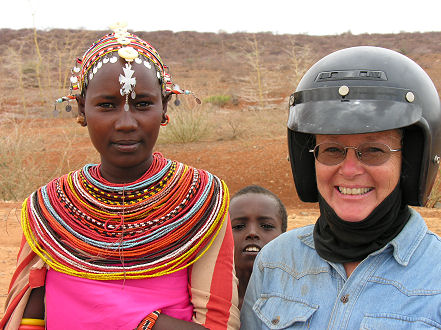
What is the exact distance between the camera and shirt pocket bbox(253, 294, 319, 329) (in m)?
1.88

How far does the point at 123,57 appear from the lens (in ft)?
7.06

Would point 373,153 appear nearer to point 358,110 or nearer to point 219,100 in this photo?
point 358,110

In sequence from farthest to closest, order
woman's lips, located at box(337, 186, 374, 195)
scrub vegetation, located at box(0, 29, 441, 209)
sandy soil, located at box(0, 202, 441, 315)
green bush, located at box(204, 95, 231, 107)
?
green bush, located at box(204, 95, 231, 107) < scrub vegetation, located at box(0, 29, 441, 209) < sandy soil, located at box(0, 202, 441, 315) < woman's lips, located at box(337, 186, 374, 195)

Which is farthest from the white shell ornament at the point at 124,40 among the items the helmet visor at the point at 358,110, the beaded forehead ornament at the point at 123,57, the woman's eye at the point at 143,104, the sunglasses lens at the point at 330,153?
the sunglasses lens at the point at 330,153

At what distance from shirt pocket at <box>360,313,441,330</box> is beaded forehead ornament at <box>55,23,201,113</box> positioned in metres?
1.24

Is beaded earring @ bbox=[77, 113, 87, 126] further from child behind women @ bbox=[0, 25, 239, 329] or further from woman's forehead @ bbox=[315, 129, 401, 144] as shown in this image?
woman's forehead @ bbox=[315, 129, 401, 144]

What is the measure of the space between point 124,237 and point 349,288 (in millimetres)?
958

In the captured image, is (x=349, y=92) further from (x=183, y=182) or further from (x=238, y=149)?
(x=238, y=149)

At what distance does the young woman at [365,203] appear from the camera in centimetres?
176

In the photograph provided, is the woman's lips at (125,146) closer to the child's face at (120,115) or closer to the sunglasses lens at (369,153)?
the child's face at (120,115)

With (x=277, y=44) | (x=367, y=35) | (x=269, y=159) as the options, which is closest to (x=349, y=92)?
(x=269, y=159)

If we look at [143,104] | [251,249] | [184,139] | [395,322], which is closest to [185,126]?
[184,139]

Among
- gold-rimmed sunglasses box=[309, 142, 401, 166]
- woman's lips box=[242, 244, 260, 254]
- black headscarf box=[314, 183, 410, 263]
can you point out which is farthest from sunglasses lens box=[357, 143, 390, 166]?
woman's lips box=[242, 244, 260, 254]

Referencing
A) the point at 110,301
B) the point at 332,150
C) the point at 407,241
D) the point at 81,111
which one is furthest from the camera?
the point at 81,111
